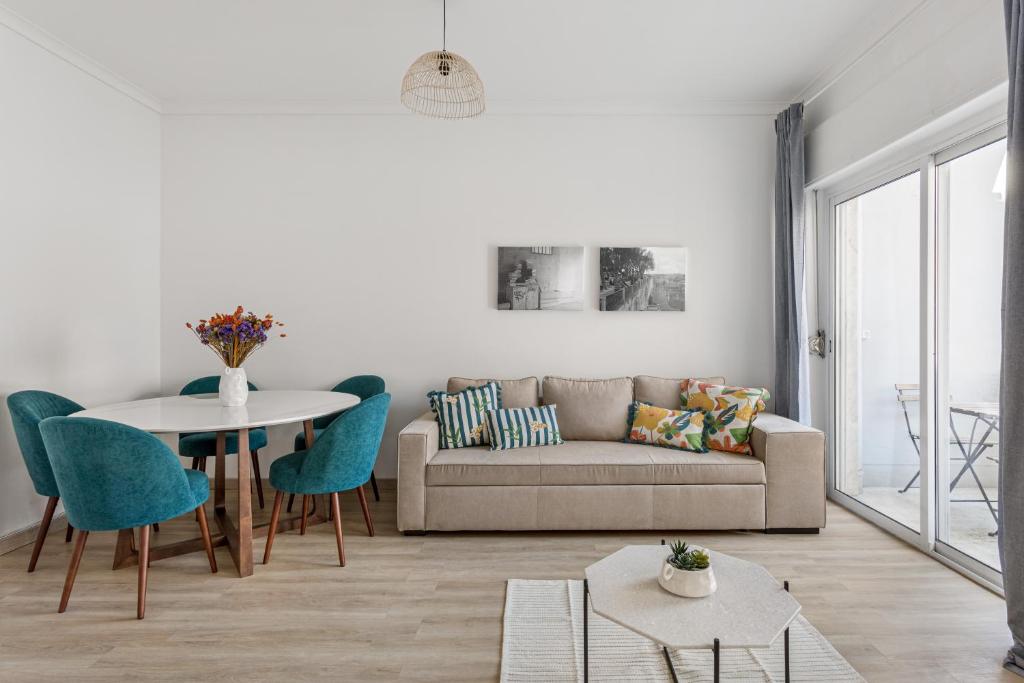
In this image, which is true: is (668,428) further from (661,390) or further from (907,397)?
(907,397)

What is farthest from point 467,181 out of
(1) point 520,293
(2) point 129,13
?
(2) point 129,13

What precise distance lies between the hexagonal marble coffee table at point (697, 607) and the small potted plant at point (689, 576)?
23mm

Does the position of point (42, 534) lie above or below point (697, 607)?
below

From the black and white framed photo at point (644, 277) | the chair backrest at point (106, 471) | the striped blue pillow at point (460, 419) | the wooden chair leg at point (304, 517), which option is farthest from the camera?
the black and white framed photo at point (644, 277)

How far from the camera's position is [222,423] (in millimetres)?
2549

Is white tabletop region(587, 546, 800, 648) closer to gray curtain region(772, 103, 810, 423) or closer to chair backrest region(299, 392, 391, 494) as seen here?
chair backrest region(299, 392, 391, 494)

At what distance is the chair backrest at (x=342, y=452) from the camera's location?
2.77 meters

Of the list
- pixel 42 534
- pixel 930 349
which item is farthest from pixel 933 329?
pixel 42 534

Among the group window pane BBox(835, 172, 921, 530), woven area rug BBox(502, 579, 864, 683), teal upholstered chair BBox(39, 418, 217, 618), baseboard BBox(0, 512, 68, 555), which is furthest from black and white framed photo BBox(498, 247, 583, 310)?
baseboard BBox(0, 512, 68, 555)

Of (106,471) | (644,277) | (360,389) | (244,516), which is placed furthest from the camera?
(644,277)

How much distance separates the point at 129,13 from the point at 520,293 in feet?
9.26

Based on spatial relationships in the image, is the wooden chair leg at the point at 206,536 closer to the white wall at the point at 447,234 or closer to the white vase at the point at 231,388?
the white vase at the point at 231,388

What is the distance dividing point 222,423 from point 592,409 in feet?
7.36

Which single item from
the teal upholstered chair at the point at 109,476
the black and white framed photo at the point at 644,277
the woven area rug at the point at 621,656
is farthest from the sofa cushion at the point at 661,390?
the teal upholstered chair at the point at 109,476
